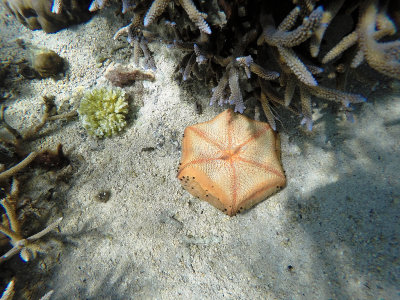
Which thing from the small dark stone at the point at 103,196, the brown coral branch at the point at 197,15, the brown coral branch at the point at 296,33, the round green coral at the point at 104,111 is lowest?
the small dark stone at the point at 103,196

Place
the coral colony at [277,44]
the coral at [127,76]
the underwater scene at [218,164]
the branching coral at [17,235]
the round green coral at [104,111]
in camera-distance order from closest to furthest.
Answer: the coral colony at [277,44]
the underwater scene at [218,164]
the branching coral at [17,235]
the round green coral at [104,111]
the coral at [127,76]

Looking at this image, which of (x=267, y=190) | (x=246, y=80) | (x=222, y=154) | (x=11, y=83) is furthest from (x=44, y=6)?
(x=267, y=190)

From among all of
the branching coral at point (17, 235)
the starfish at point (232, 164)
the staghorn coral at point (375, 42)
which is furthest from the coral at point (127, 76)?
the staghorn coral at point (375, 42)

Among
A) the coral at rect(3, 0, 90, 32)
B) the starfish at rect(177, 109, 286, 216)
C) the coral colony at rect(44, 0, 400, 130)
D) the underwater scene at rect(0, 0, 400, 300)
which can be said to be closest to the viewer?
the coral colony at rect(44, 0, 400, 130)

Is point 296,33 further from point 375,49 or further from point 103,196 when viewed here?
point 103,196

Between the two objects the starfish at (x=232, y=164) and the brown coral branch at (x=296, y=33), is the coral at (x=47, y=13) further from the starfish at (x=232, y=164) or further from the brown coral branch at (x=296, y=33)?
the brown coral branch at (x=296, y=33)

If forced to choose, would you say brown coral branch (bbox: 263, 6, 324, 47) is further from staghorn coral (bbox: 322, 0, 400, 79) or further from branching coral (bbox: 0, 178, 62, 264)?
branching coral (bbox: 0, 178, 62, 264)

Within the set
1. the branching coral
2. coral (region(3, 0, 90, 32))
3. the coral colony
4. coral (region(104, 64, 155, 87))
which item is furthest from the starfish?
coral (region(3, 0, 90, 32))
